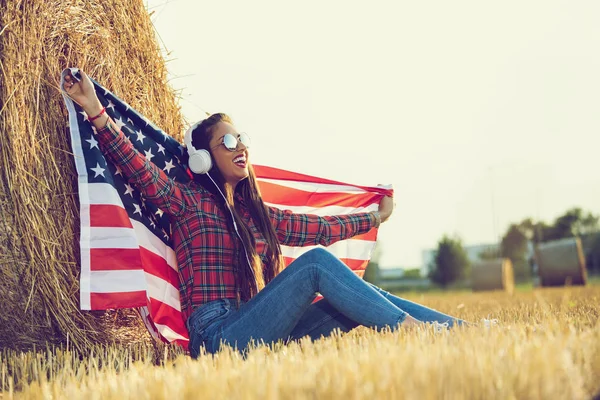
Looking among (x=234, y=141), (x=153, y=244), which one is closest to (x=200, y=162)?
(x=234, y=141)

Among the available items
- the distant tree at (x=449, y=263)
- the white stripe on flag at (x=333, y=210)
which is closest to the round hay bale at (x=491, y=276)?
the white stripe on flag at (x=333, y=210)

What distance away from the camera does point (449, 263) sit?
43969 mm

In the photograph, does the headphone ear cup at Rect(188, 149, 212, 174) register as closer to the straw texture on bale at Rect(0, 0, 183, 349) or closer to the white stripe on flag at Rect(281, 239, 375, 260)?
the straw texture on bale at Rect(0, 0, 183, 349)

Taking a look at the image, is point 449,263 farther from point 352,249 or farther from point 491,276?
point 352,249

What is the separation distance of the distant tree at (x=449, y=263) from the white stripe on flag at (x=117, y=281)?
1603 inches

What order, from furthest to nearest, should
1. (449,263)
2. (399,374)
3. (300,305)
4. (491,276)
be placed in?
(449,263) → (491,276) → (300,305) → (399,374)

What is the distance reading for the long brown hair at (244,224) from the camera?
383cm

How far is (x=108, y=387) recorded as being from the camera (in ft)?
7.84

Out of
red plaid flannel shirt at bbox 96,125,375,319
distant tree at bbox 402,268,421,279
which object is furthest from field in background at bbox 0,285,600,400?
distant tree at bbox 402,268,421,279

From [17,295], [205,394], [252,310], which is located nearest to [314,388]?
[205,394]

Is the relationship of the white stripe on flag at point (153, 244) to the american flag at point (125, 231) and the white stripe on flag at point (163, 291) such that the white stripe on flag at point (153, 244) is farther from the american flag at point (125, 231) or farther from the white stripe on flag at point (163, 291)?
the white stripe on flag at point (163, 291)

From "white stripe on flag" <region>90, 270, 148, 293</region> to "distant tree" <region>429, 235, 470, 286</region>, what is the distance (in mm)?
40727

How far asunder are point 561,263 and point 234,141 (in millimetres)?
12414

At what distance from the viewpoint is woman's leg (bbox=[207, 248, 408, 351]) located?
3441mm
